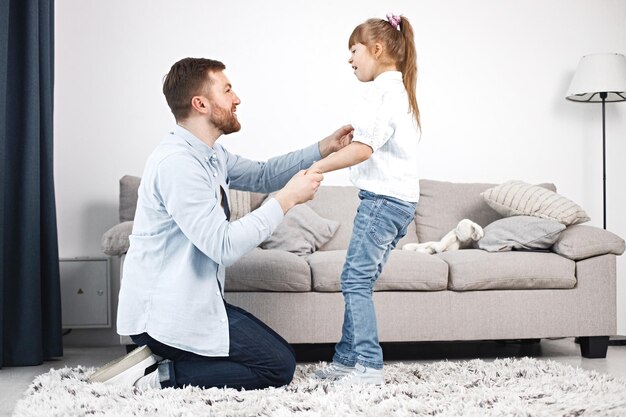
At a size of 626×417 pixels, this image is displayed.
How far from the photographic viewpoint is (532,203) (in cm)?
351

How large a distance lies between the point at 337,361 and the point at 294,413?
0.58 metres

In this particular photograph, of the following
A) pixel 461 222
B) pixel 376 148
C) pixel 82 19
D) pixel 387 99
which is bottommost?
pixel 461 222

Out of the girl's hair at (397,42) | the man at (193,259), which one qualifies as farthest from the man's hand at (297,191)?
the girl's hair at (397,42)

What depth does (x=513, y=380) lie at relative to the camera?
8.19 ft

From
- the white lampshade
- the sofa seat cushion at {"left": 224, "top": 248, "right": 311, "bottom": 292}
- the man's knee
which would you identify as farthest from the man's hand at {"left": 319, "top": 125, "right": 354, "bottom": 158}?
the white lampshade

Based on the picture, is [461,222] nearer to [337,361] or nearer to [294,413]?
[337,361]

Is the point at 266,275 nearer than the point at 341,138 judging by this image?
No

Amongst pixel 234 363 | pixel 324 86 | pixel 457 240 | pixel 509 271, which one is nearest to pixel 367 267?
pixel 234 363

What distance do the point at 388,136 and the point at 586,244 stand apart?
129 centimetres

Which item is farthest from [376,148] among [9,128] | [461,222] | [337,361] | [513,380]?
[9,128]

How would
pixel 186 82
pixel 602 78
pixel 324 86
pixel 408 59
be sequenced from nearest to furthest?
pixel 186 82
pixel 408 59
pixel 602 78
pixel 324 86

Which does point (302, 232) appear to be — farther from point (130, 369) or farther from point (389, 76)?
point (130, 369)


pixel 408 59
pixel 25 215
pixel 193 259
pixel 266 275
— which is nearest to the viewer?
pixel 193 259

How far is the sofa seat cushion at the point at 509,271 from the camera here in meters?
3.16
